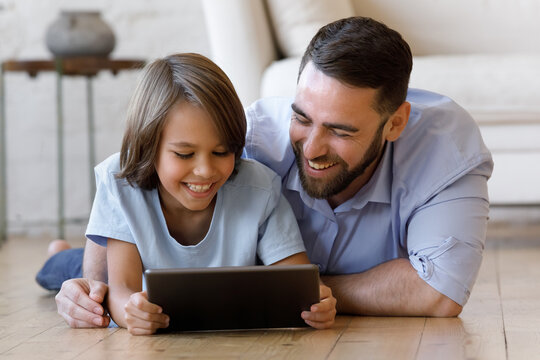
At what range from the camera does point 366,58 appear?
Answer: 61.2 inches

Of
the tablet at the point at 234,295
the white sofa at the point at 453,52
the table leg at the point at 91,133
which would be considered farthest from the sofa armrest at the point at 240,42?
the tablet at the point at 234,295

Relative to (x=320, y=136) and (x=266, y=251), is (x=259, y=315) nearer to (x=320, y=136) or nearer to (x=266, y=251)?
(x=266, y=251)

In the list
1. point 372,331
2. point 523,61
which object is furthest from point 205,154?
point 523,61

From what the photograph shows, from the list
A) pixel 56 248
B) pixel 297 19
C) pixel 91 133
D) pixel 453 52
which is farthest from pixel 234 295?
pixel 91 133

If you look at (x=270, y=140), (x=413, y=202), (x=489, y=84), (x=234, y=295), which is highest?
(x=489, y=84)

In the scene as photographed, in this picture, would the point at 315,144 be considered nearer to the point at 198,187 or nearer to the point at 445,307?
the point at 198,187

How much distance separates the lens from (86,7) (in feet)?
11.5

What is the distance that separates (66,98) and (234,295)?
2.28 m

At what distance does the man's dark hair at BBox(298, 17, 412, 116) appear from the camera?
61.0 inches

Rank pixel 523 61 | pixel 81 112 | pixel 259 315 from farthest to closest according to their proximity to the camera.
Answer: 1. pixel 81 112
2. pixel 523 61
3. pixel 259 315

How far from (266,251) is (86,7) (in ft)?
7.33

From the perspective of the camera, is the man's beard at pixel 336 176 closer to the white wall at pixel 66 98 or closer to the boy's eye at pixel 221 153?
the boy's eye at pixel 221 153

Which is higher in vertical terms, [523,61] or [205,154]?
[523,61]

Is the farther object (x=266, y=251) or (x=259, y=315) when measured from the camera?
(x=266, y=251)
